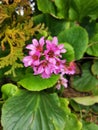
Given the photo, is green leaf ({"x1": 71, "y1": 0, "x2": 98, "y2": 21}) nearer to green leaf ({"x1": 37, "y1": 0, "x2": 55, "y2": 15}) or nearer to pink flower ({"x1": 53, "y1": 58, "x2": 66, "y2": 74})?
green leaf ({"x1": 37, "y1": 0, "x2": 55, "y2": 15})

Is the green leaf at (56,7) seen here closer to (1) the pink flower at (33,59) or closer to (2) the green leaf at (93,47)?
(2) the green leaf at (93,47)

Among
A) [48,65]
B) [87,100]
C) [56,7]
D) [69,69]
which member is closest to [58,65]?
[48,65]

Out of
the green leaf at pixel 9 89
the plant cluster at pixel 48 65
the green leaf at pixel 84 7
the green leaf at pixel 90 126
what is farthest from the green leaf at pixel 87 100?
the green leaf at pixel 84 7

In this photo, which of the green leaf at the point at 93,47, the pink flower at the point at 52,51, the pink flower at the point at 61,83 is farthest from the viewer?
the green leaf at the point at 93,47

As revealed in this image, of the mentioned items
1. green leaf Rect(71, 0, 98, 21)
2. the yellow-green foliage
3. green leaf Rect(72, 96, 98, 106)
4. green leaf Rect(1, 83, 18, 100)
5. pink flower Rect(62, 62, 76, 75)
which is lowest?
green leaf Rect(72, 96, 98, 106)

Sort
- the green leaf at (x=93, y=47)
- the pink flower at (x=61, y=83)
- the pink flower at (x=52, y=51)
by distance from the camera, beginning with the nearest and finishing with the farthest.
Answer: the pink flower at (x=52, y=51) < the pink flower at (x=61, y=83) < the green leaf at (x=93, y=47)

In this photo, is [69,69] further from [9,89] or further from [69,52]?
[9,89]

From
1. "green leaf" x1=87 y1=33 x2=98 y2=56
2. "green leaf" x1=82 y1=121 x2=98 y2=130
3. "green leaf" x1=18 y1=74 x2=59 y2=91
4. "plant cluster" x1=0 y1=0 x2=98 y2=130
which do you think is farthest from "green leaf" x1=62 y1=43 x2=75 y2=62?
"green leaf" x1=82 y1=121 x2=98 y2=130
